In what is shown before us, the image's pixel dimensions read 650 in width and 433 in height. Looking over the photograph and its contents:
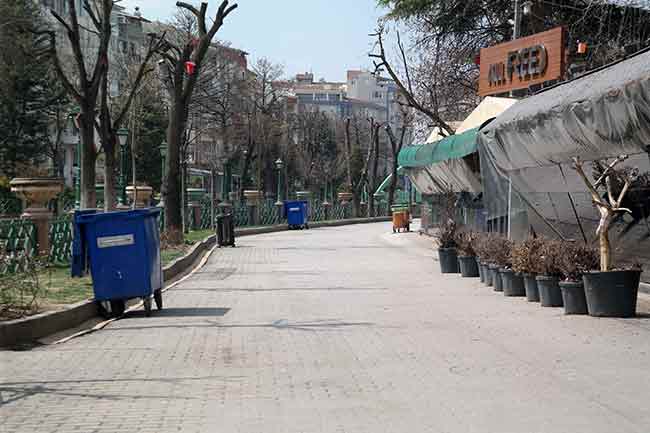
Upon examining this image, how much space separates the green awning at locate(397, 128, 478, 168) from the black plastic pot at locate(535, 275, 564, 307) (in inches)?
363

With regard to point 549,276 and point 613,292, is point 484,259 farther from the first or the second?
point 613,292

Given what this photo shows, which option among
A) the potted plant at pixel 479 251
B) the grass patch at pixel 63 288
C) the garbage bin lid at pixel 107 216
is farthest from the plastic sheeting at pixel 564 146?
the grass patch at pixel 63 288

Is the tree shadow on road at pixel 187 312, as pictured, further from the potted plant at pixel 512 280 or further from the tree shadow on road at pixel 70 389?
the tree shadow on road at pixel 70 389

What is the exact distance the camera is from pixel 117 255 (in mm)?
13117

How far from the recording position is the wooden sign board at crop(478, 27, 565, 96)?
2289 centimetres

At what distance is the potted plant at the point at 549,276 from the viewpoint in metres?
13.3

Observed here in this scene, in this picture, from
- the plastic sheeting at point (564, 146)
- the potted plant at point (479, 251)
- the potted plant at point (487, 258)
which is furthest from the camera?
the potted plant at point (479, 251)

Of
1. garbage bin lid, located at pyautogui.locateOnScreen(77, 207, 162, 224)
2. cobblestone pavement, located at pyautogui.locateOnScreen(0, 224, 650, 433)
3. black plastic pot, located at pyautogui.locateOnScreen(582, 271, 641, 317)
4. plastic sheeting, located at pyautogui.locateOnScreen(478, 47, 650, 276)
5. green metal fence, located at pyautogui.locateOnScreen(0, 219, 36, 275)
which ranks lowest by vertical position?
cobblestone pavement, located at pyautogui.locateOnScreen(0, 224, 650, 433)

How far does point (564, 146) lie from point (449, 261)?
6195 millimetres

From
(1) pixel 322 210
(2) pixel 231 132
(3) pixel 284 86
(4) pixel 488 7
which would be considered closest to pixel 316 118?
(3) pixel 284 86

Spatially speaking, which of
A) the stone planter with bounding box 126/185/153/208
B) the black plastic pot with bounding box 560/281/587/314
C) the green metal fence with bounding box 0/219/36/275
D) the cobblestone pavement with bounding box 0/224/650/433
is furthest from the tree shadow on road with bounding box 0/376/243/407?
the stone planter with bounding box 126/185/153/208

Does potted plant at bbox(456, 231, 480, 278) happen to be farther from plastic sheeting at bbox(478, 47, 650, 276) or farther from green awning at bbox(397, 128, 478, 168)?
green awning at bbox(397, 128, 478, 168)

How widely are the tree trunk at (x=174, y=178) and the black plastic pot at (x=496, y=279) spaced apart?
14764mm

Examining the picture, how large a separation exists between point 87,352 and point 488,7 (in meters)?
25.2
